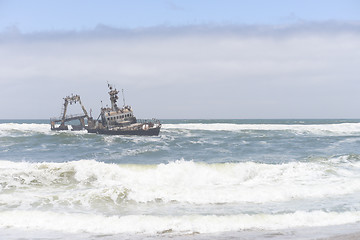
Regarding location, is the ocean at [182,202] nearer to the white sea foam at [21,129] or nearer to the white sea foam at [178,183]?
the white sea foam at [178,183]

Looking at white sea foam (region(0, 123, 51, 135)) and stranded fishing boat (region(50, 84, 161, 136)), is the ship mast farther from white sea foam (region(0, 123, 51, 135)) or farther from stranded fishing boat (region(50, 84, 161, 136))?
white sea foam (region(0, 123, 51, 135))

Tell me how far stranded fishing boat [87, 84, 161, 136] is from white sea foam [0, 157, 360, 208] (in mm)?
→ 29829

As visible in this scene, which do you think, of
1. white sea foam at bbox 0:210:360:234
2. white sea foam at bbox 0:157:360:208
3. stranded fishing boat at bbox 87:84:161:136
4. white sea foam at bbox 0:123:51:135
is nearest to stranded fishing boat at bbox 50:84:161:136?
stranded fishing boat at bbox 87:84:161:136

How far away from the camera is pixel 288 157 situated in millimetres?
25531

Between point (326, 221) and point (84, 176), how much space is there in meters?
11.5

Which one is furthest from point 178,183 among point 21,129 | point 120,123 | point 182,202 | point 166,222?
point 21,129

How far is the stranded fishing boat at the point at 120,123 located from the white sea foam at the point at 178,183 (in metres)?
29.8

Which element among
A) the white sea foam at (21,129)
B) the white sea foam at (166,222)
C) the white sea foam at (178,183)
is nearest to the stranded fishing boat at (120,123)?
the white sea foam at (21,129)

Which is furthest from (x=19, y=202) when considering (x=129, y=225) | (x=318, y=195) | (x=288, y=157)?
(x=288, y=157)

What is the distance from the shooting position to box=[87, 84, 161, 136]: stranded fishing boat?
50.8 metres

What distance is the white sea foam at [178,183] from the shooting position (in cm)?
1312

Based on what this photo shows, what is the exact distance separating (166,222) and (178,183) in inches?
303

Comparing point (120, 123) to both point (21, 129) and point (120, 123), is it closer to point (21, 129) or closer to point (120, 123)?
point (120, 123)

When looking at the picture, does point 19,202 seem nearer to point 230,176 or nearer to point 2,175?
point 2,175
